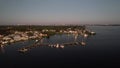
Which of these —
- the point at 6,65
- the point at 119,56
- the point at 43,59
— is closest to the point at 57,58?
the point at 43,59

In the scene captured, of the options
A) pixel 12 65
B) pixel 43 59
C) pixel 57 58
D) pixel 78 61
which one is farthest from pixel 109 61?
pixel 12 65

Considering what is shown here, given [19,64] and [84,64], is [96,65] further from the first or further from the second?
[19,64]

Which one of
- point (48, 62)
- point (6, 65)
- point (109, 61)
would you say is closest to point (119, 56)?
point (109, 61)

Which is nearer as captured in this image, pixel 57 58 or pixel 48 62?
pixel 48 62

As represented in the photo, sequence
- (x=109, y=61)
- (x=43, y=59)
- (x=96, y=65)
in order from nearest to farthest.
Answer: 1. (x=96, y=65)
2. (x=109, y=61)
3. (x=43, y=59)

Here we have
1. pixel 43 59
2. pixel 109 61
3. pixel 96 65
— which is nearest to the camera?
pixel 96 65

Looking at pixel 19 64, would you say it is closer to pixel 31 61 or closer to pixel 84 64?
pixel 31 61

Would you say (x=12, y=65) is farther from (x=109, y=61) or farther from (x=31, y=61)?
(x=109, y=61)

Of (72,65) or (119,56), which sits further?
(119,56)
